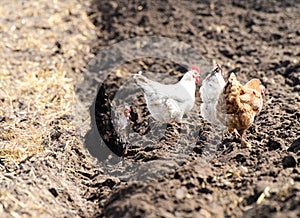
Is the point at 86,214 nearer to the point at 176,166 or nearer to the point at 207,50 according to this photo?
the point at 176,166

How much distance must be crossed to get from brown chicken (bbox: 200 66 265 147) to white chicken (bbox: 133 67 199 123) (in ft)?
0.87

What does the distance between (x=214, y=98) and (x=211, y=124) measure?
1.89 feet

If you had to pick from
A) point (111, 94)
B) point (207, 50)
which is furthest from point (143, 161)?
point (207, 50)

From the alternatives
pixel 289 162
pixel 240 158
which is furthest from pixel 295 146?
pixel 240 158

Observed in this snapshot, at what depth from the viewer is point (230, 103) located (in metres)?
4.60

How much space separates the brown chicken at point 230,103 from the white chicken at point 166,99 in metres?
0.26

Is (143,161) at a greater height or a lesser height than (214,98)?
lesser

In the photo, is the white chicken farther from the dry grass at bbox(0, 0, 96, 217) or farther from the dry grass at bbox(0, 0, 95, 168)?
the dry grass at bbox(0, 0, 95, 168)

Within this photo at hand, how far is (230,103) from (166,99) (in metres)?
0.74

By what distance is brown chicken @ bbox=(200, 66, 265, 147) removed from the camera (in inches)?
182

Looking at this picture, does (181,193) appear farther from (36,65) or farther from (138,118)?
(36,65)

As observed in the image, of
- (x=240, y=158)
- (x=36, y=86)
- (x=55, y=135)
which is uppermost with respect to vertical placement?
(x=240, y=158)

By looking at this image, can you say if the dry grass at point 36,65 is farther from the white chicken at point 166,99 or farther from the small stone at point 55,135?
the white chicken at point 166,99

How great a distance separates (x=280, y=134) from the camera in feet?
16.4
